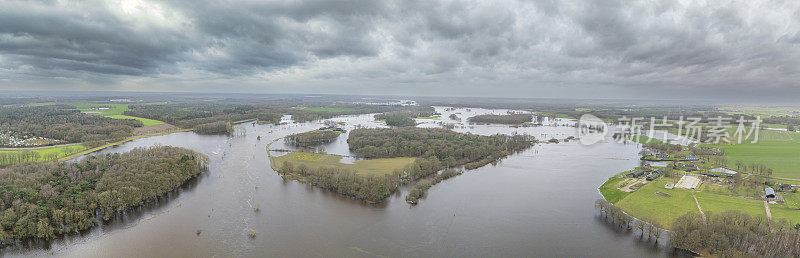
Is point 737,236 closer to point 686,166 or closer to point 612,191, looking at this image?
point 612,191

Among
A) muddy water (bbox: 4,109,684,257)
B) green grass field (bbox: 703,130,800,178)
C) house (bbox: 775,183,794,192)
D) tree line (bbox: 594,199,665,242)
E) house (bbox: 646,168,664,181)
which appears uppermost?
green grass field (bbox: 703,130,800,178)

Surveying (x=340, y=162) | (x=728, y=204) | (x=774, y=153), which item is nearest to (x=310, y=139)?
(x=340, y=162)

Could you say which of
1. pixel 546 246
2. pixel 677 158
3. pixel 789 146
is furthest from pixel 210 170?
pixel 789 146

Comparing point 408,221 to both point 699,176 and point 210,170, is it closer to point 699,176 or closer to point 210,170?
point 210,170

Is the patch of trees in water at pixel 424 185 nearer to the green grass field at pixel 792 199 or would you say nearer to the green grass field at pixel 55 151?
the green grass field at pixel 792 199

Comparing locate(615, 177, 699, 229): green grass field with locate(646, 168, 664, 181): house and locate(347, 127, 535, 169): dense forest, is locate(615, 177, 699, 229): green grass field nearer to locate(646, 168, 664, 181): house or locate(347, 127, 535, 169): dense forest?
locate(646, 168, 664, 181): house

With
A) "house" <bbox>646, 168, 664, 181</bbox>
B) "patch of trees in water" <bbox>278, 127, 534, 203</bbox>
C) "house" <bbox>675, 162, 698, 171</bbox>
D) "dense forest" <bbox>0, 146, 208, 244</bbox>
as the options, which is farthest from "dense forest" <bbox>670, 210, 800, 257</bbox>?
"dense forest" <bbox>0, 146, 208, 244</bbox>

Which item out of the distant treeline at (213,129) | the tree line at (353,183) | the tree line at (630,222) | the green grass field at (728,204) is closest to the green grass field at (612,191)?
the tree line at (630,222)
